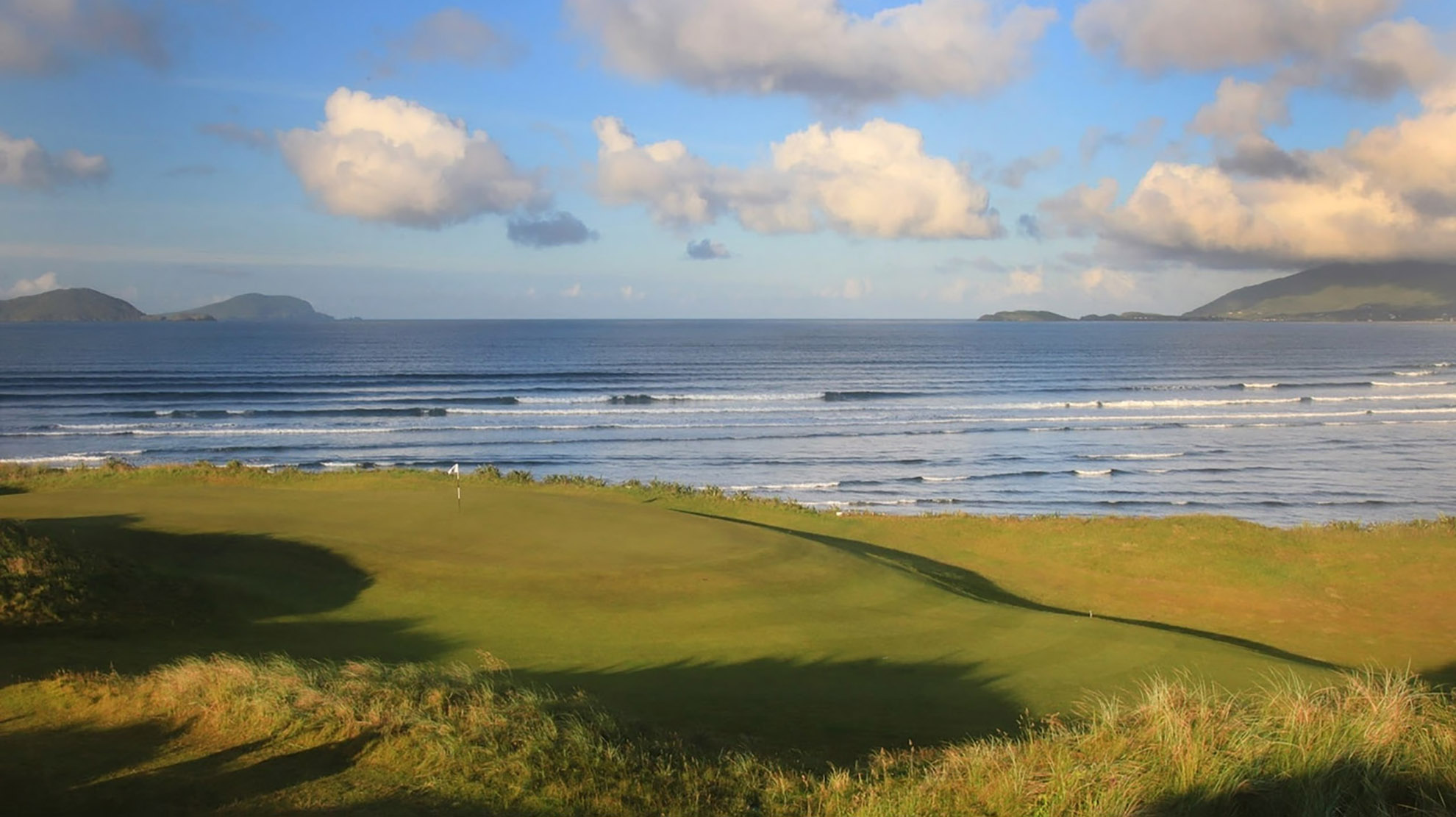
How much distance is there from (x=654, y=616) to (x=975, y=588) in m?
7.07

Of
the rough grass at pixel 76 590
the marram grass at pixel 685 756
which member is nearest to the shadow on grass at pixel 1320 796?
the marram grass at pixel 685 756

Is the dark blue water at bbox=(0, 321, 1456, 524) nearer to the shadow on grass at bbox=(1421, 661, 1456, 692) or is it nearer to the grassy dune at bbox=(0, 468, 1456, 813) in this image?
the grassy dune at bbox=(0, 468, 1456, 813)

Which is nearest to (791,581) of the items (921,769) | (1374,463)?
(921,769)

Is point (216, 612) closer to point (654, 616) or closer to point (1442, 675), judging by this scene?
point (654, 616)

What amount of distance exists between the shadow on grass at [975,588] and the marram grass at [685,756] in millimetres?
6797

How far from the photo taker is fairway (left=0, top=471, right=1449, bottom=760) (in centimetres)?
969

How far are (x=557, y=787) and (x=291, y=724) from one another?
7.11ft

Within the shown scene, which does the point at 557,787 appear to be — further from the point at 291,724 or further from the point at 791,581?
the point at 791,581

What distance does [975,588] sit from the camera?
57.0 ft

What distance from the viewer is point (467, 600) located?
1257cm

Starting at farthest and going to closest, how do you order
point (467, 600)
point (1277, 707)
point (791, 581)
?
point (791, 581), point (467, 600), point (1277, 707)

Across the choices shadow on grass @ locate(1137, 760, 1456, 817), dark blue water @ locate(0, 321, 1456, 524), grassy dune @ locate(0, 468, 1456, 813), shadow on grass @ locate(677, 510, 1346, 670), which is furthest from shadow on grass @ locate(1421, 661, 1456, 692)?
dark blue water @ locate(0, 321, 1456, 524)

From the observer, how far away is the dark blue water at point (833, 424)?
35375 mm

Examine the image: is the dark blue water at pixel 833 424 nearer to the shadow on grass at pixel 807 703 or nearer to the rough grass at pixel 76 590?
the shadow on grass at pixel 807 703
